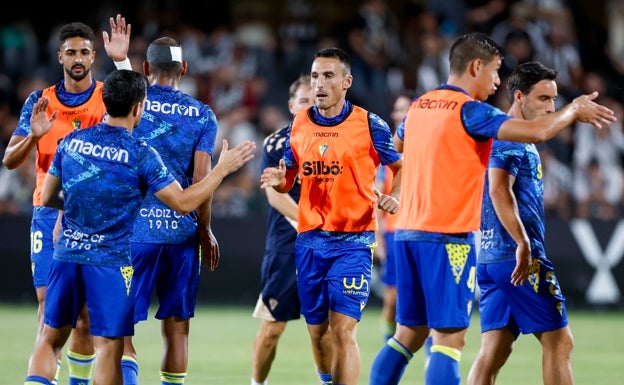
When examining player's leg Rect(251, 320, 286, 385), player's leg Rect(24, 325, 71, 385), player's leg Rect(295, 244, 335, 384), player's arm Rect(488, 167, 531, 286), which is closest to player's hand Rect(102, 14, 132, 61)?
player's leg Rect(295, 244, 335, 384)

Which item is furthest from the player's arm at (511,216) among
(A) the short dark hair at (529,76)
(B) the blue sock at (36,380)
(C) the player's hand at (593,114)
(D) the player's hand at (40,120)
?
(B) the blue sock at (36,380)

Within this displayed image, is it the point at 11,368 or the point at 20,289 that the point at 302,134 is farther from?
the point at 20,289

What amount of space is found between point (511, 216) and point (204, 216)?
236cm

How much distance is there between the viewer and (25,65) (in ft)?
73.5

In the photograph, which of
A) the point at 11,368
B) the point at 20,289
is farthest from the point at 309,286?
the point at 20,289

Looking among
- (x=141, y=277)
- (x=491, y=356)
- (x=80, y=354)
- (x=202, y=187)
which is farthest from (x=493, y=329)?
(x=80, y=354)

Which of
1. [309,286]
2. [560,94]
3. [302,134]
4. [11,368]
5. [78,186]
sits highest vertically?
[560,94]

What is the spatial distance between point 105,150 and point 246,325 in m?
9.40

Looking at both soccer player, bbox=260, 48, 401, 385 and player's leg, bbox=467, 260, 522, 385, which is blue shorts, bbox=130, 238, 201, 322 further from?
player's leg, bbox=467, 260, 522, 385

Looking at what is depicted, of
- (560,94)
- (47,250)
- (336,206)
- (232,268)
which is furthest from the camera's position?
(560,94)

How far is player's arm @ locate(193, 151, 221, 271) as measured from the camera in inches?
347

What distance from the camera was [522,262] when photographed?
26.9 ft

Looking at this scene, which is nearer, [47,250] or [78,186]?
[78,186]

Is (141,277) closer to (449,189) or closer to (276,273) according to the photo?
(276,273)
